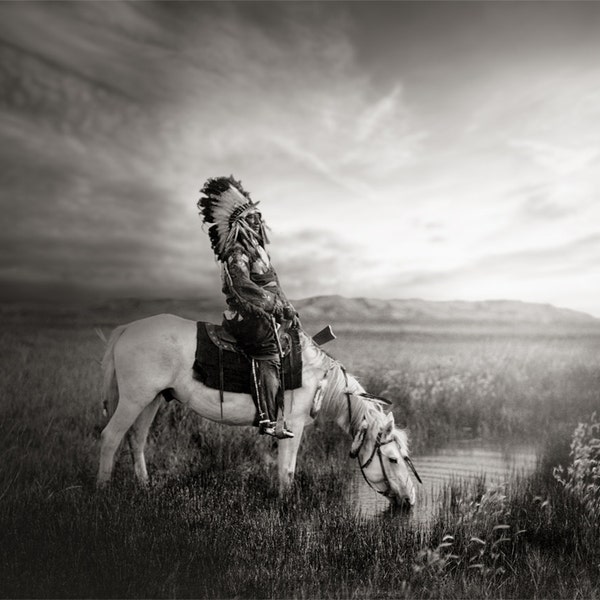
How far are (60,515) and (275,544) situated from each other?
5.59 feet

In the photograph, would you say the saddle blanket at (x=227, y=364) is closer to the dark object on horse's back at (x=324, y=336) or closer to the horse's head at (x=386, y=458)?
the dark object on horse's back at (x=324, y=336)

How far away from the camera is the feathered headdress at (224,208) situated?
575 cm

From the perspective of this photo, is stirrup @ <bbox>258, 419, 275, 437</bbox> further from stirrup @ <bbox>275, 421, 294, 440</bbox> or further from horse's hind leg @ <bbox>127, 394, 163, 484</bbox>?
horse's hind leg @ <bbox>127, 394, 163, 484</bbox>

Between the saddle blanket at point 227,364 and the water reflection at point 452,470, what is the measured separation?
1.46 meters

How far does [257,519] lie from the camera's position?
17.7ft

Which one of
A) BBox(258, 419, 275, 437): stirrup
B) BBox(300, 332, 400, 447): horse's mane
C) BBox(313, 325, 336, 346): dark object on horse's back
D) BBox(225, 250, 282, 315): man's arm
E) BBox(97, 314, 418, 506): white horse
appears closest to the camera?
BBox(225, 250, 282, 315): man's arm

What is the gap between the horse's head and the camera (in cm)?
602

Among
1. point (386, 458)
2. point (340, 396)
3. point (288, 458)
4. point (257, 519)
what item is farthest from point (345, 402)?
point (257, 519)

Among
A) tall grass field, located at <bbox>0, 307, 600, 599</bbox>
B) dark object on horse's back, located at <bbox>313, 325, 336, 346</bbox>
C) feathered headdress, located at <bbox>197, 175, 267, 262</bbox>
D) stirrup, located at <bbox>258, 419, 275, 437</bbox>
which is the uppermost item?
feathered headdress, located at <bbox>197, 175, 267, 262</bbox>

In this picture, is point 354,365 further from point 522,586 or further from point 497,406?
point 522,586

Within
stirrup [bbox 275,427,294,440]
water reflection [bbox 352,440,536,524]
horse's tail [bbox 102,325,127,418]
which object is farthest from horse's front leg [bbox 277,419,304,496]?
horse's tail [bbox 102,325,127,418]

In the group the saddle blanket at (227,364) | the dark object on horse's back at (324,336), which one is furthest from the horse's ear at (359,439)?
the dark object on horse's back at (324,336)

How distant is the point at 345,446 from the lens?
871 centimetres

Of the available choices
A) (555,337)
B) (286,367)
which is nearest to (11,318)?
(286,367)
